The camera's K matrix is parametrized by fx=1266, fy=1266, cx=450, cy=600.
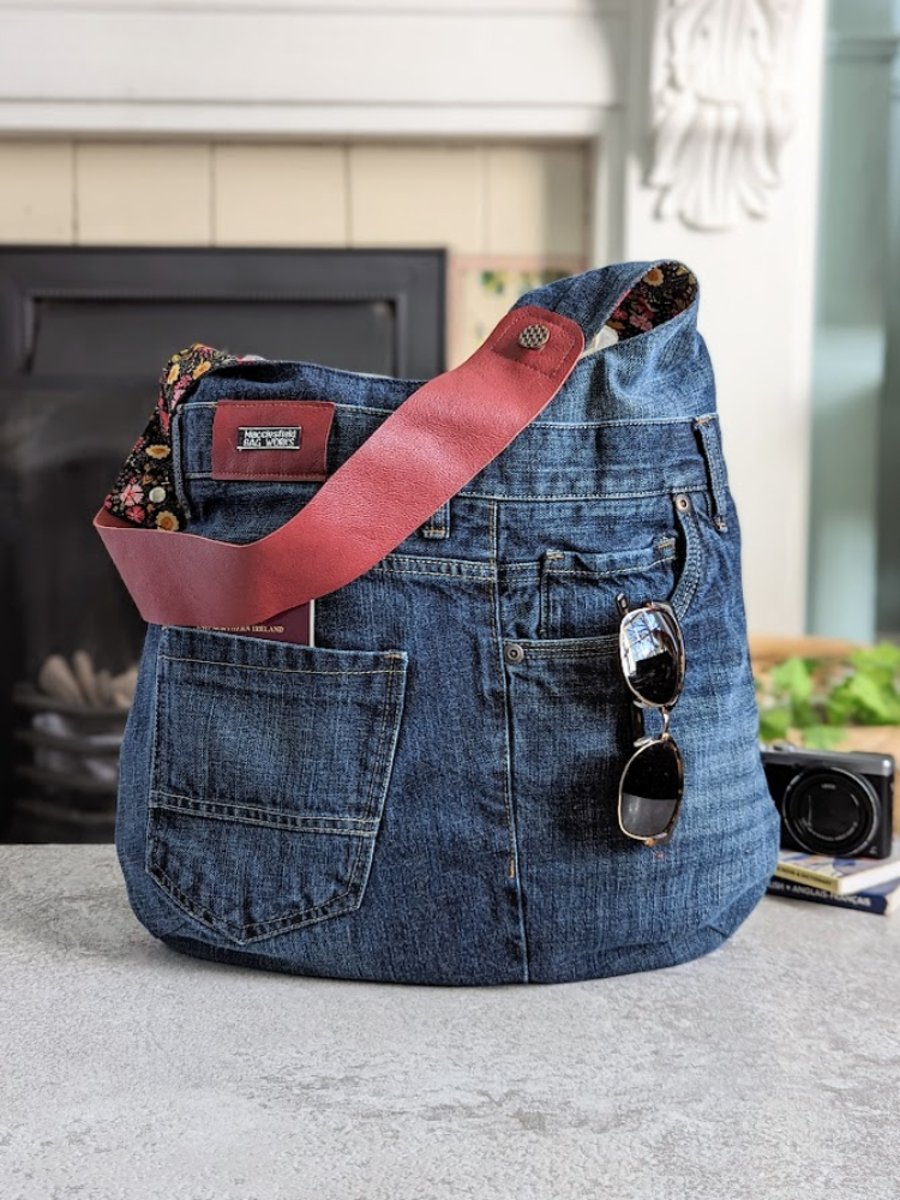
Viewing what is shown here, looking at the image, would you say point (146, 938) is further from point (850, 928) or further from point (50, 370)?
point (50, 370)

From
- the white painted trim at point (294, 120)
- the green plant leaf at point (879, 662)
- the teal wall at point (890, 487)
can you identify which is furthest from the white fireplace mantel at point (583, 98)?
the green plant leaf at point (879, 662)

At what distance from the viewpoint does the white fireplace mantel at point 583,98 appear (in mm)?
1468

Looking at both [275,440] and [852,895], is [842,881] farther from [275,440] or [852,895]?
[275,440]

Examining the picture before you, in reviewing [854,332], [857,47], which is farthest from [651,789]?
[857,47]

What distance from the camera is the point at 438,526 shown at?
0.57 m

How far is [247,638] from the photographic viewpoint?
22.8 inches

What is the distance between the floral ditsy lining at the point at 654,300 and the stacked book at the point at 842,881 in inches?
12.2

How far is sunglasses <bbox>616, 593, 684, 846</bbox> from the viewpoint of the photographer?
1.85 ft

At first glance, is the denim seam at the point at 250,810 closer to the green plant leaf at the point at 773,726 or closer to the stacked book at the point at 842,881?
the stacked book at the point at 842,881

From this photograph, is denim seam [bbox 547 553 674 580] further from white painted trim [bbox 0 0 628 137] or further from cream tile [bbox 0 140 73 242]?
cream tile [bbox 0 140 73 242]

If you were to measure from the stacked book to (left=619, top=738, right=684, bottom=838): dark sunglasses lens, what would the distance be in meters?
0.17

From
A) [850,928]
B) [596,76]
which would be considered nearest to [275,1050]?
[850,928]

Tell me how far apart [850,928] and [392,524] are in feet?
1.10

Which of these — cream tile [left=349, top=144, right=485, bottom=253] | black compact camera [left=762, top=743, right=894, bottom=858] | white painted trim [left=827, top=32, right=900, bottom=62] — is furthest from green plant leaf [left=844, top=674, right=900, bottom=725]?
white painted trim [left=827, top=32, right=900, bottom=62]
